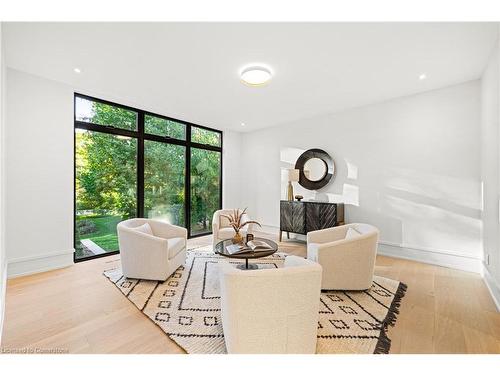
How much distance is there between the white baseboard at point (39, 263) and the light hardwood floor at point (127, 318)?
12 centimetres

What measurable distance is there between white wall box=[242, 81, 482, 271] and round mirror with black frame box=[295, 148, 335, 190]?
0.14m

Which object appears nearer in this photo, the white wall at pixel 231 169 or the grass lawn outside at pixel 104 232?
the grass lawn outside at pixel 104 232

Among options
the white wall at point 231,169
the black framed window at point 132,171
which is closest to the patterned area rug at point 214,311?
the black framed window at point 132,171

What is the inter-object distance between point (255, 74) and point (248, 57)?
0.85ft

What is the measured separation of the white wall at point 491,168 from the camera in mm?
2459

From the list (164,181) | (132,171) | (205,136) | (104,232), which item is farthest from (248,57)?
(104,232)

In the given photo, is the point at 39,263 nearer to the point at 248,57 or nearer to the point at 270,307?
the point at 270,307

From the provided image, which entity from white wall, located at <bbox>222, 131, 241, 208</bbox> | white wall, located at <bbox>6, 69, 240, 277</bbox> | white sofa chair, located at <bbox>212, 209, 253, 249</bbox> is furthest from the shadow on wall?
white wall, located at <bbox>6, 69, 240, 277</bbox>

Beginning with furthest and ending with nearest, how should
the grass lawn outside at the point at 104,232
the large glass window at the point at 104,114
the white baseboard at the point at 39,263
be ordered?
the grass lawn outside at the point at 104,232 < the large glass window at the point at 104,114 < the white baseboard at the point at 39,263

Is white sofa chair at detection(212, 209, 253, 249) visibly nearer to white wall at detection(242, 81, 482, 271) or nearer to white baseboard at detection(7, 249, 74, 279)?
white wall at detection(242, 81, 482, 271)

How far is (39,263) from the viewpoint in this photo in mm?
3176

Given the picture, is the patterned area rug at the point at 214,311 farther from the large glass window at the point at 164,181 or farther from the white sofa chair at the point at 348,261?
the large glass window at the point at 164,181
